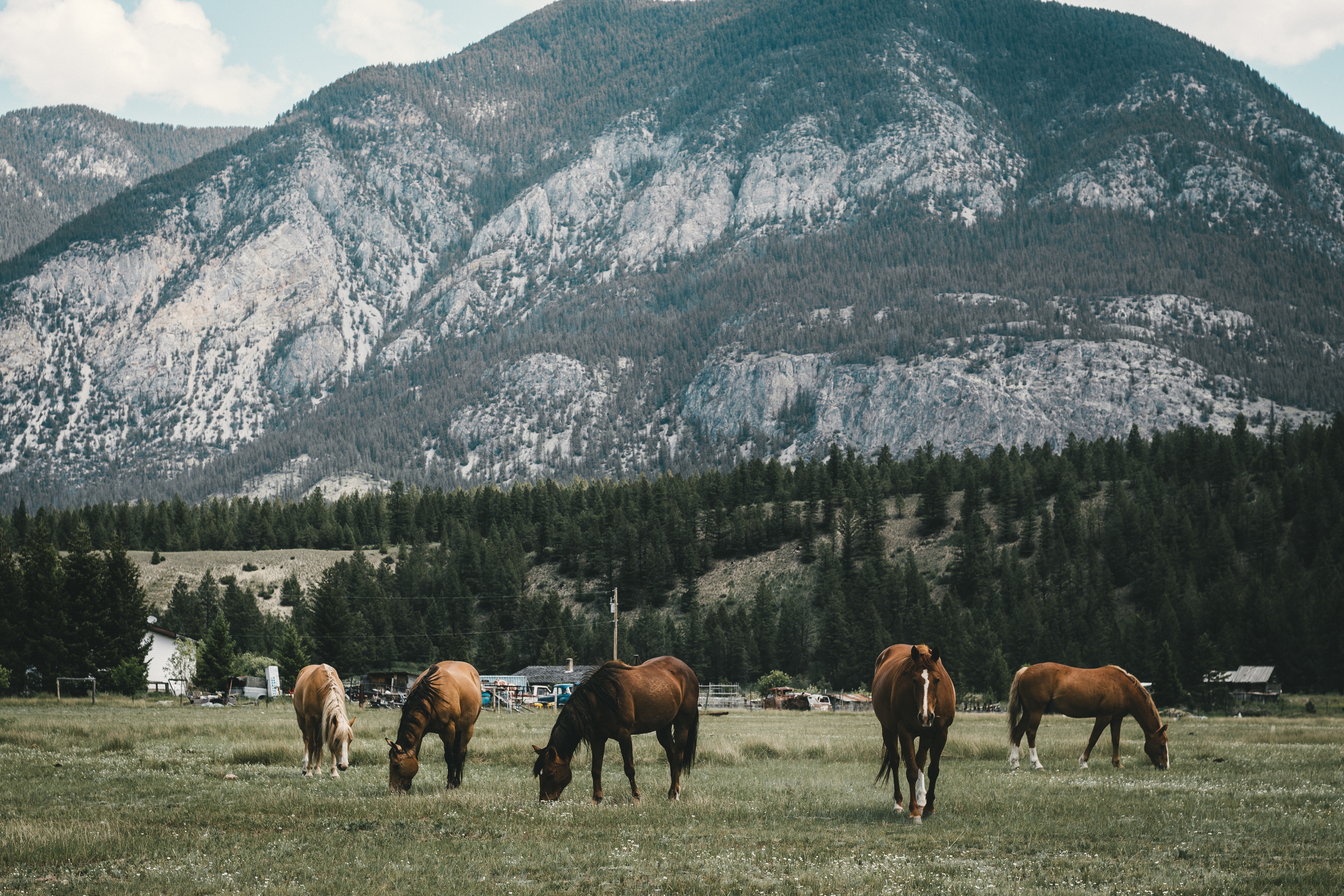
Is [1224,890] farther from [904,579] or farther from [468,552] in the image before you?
[468,552]

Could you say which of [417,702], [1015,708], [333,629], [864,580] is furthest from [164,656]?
[1015,708]

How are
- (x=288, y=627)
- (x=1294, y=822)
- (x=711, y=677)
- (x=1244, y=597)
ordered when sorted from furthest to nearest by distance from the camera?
(x=711, y=677)
(x=1244, y=597)
(x=288, y=627)
(x=1294, y=822)

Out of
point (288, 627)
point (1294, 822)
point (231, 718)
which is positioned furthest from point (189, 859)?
point (288, 627)

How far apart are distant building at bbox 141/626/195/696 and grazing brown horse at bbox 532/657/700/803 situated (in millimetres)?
91360

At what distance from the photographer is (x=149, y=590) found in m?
164

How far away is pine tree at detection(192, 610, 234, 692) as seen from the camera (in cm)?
9369

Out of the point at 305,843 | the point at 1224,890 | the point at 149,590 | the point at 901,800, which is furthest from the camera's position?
the point at 149,590

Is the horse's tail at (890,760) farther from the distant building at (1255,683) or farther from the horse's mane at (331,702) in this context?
the distant building at (1255,683)

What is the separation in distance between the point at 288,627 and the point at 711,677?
2005 inches

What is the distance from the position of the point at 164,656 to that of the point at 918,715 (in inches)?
4289

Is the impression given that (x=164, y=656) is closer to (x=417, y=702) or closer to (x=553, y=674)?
(x=553, y=674)

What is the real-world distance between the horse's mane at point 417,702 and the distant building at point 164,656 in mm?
88224

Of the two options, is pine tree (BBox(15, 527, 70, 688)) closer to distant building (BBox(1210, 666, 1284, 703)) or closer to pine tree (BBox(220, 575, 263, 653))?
pine tree (BBox(220, 575, 263, 653))

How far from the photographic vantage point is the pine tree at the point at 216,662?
3688 inches
